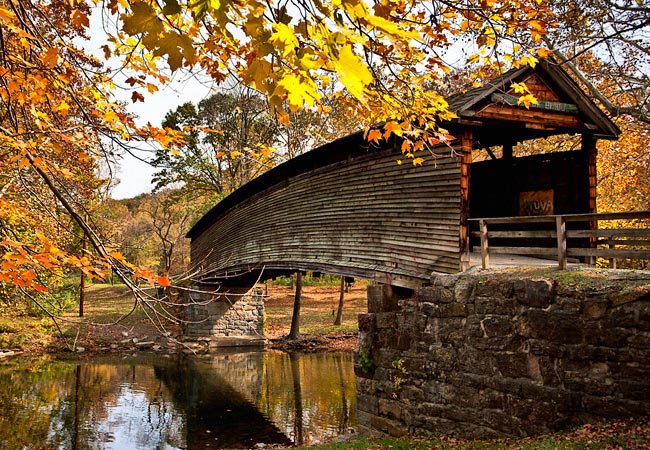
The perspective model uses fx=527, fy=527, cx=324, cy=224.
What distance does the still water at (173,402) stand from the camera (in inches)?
387

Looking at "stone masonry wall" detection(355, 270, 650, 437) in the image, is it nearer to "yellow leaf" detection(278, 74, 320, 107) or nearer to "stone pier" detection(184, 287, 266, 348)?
"yellow leaf" detection(278, 74, 320, 107)

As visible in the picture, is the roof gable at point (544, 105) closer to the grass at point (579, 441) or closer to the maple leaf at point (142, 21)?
the grass at point (579, 441)

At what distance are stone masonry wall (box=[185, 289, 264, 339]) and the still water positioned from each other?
3.72 m

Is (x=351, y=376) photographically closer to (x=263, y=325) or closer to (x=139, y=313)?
(x=263, y=325)

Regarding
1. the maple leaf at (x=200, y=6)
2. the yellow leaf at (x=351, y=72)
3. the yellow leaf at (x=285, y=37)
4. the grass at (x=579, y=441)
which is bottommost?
the grass at (x=579, y=441)

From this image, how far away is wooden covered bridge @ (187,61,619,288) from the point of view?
8.78 meters

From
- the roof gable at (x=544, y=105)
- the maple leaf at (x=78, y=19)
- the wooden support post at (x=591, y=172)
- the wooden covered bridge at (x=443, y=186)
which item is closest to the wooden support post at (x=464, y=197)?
the wooden covered bridge at (x=443, y=186)

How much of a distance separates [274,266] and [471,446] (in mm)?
8950

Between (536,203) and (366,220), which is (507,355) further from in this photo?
(366,220)

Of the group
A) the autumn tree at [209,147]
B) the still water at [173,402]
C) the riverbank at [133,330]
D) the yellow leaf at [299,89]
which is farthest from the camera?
the autumn tree at [209,147]

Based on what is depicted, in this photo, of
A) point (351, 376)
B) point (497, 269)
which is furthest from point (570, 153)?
point (351, 376)

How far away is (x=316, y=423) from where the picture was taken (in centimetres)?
1068

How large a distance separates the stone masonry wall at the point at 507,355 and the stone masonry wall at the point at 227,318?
13.7m

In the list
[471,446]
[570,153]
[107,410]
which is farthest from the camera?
[107,410]
